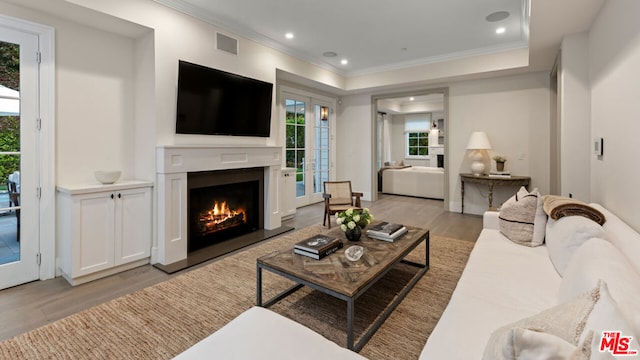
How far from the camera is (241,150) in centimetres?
405

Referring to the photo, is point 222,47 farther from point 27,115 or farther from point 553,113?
point 553,113

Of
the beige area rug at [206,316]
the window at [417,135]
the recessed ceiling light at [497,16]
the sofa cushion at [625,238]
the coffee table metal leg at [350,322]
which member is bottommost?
the beige area rug at [206,316]

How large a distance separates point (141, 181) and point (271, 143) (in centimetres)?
190

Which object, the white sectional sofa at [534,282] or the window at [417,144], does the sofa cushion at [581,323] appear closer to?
the white sectional sofa at [534,282]

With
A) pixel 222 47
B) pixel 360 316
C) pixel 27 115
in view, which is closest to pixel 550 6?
pixel 360 316

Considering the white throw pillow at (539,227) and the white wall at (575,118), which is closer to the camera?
Answer: the white throw pillow at (539,227)

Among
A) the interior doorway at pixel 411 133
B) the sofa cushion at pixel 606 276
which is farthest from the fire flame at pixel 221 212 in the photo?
the interior doorway at pixel 411 133

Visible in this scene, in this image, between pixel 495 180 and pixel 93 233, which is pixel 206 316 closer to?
pixel 93 233

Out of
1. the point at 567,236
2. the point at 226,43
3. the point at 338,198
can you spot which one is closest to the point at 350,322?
the point at 567,236

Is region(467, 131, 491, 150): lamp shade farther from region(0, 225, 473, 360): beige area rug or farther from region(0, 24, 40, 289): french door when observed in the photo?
region(0, 24, 40, 289): french door

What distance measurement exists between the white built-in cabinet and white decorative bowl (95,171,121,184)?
64 millimetres

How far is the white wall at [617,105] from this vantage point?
1957 millimetres

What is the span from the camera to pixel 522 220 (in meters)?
2.66

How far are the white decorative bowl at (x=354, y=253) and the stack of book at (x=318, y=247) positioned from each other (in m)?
0.12
